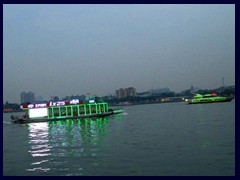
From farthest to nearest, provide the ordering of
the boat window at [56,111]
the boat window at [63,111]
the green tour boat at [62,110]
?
1. the boat window at [63,111]
2. the boat window at [56,111]
3. the green tour boat at [62,110]

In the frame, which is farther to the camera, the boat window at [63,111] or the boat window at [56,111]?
the boat window at [63,111]

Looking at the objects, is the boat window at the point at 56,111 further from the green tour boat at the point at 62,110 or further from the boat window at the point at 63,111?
the boat window at the point at 63,111

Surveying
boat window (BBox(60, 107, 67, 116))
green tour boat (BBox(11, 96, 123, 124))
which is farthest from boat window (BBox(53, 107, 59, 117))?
boat window (BBox(60, 107, 67, 116))

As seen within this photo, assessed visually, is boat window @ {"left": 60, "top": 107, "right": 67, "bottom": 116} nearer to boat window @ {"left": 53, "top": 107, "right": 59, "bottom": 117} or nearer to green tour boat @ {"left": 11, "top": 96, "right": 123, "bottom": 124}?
green tour boat @ {"left": 11, "top": 96, "right": 123, "bottom": 124}

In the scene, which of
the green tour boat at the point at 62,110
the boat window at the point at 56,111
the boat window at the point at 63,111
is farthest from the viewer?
the boat window at the point at 63,111

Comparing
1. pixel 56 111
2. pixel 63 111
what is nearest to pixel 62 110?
pixel 63 111

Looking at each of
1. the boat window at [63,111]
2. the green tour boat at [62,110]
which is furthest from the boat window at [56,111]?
the boat window at [63,111]

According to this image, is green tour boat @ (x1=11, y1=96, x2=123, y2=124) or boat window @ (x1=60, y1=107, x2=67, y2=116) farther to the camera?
boat window @ (x1=60, y1=107, x2=67, y2=116)

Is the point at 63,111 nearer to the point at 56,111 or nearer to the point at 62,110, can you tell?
the point at 62,110

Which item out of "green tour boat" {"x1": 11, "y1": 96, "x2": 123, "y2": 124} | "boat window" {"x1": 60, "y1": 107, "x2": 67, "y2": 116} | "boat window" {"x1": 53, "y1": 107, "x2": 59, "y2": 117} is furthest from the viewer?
"boat window" {"x1": 60, "y1": 107, "x2": 67, "y2": 116}

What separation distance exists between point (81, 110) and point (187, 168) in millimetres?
34153

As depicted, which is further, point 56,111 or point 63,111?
point 63,111
